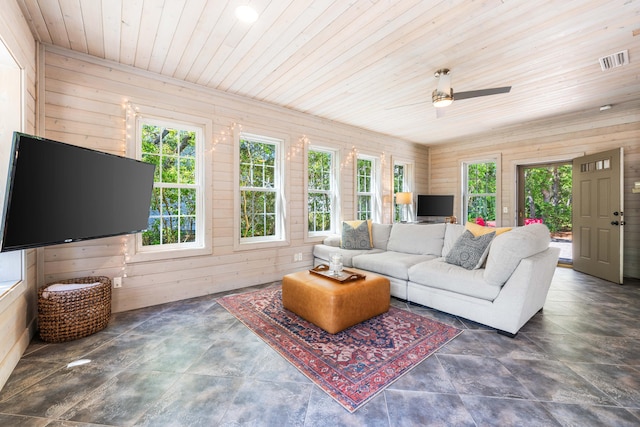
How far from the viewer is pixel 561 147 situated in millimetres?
4836

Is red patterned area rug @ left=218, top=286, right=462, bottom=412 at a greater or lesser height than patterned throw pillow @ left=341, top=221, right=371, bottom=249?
lesser

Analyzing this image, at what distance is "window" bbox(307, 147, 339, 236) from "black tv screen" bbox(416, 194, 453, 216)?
7.72ft

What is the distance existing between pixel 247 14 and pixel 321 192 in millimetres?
3025

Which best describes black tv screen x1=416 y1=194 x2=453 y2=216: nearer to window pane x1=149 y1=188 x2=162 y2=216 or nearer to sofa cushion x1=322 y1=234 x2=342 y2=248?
sofa cushion x1=322 y1=234 x2=342 y2=248

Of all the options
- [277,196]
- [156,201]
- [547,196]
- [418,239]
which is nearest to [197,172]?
[156,201]

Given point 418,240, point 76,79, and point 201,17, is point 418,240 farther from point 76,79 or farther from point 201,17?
point 76,79

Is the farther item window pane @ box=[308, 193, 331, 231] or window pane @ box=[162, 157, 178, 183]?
window pane @ box=[308, 193, 331, 231]

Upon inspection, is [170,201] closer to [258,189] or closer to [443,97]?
[258,189]

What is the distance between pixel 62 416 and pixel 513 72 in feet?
15.4

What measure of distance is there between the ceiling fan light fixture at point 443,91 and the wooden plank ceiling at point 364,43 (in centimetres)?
10

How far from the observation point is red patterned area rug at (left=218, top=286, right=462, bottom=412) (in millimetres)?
1798

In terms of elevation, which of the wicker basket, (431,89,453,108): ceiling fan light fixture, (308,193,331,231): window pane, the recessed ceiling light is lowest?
the wicker basket

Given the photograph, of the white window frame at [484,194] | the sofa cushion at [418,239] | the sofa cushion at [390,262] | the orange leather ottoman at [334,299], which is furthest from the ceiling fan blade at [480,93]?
the white window frame at [484,194]

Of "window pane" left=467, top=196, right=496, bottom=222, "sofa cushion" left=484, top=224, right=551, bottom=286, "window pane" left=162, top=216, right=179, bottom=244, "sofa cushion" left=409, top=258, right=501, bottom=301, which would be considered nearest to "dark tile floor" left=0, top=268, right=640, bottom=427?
"sofa cushion" left=409, top=258, right=501, bottom=301
